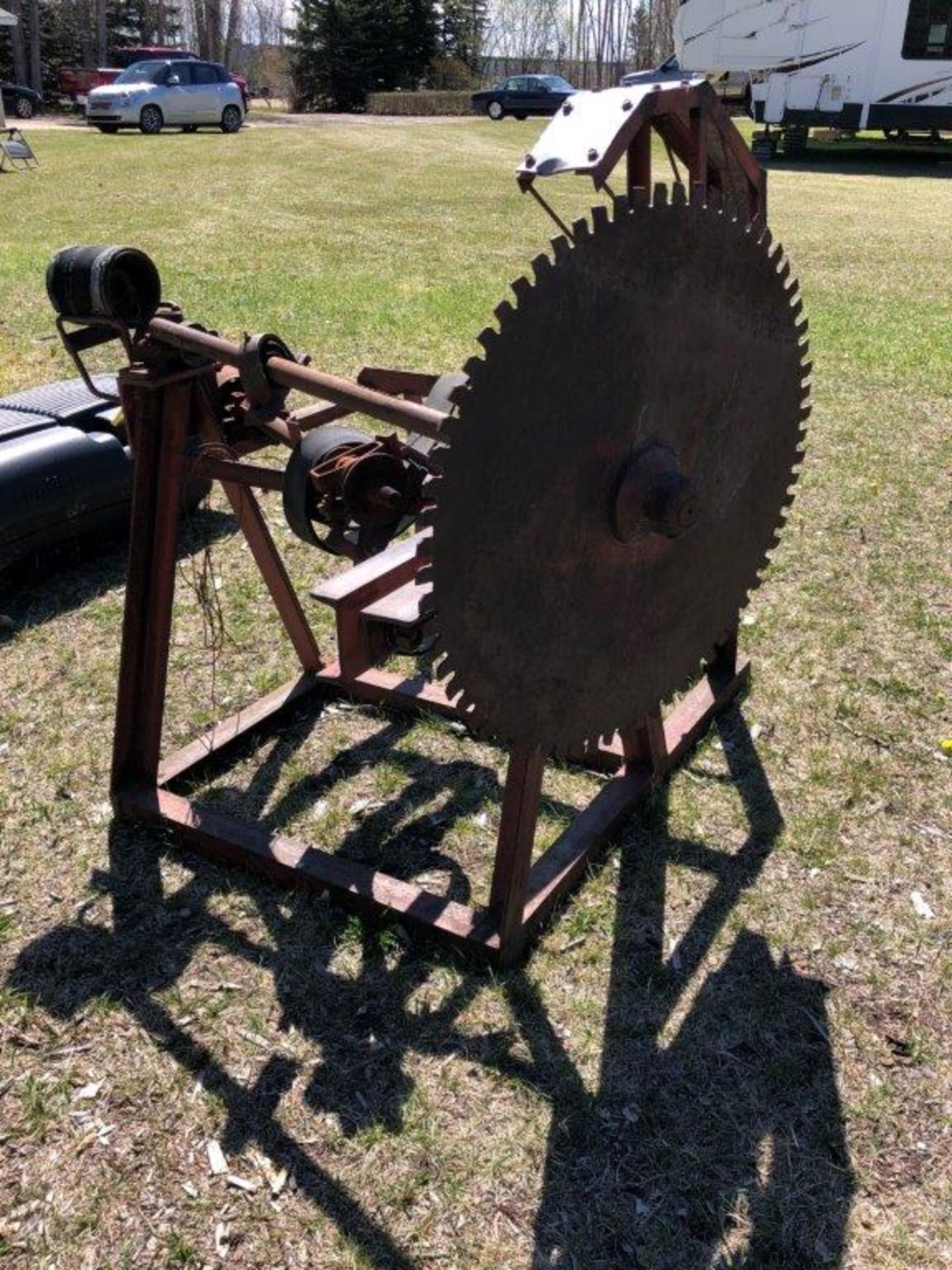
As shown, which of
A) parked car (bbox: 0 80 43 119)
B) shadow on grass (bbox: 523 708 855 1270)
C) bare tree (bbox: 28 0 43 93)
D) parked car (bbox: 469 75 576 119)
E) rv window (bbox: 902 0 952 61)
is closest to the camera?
shadow on grass (bbox: 523 708 855 1270)

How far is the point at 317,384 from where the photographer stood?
249 cm

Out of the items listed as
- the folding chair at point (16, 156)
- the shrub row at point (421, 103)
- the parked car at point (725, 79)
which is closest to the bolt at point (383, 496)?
the folding chair at point (16, 156)

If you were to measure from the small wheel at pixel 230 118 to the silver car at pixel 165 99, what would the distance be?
0.02 meters

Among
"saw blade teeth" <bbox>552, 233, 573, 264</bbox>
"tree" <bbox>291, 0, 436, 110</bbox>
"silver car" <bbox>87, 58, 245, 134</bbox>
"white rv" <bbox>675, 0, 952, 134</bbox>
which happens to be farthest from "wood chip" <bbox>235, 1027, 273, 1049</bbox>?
"tree" <bbox>291, 0, 436, 110</bbox>

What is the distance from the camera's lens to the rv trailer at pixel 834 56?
20.9m

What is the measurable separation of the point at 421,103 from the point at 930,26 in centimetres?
1959

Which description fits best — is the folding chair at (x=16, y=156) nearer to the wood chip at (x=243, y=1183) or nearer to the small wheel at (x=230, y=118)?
the small wheel at (x=230, y=118)

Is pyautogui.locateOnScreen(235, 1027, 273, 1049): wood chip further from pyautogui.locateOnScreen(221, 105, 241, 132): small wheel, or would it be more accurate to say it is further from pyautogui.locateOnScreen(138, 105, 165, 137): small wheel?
pyautogui.locateOnScreen(221, 105, 241, 132): small wheel

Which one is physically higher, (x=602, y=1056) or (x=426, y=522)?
(x=426, y=522)

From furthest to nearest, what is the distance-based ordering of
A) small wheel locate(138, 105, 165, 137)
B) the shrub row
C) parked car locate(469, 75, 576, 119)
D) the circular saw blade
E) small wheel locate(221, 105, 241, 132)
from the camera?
the shrub row, parked car locate(469, 75, 576, 119), small wheel locate(221, 105, 241, 132), small wheel locate(138, 105, 165, 137), the circular saw blade

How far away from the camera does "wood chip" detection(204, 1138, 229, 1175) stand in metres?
2.30

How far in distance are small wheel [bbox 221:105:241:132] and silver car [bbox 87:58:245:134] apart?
0.05ft

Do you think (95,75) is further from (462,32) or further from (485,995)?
(485,995)

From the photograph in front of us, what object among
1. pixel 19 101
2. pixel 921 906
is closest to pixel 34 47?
pixel 19 101
